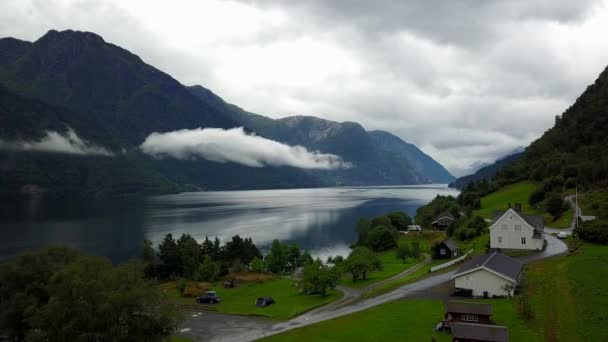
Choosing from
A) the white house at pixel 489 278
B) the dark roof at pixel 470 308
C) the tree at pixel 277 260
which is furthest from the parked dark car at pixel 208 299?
the dark roof at pixel 470 308

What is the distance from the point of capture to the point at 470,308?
36.7 m

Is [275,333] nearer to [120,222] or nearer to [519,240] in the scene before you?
[519,240]

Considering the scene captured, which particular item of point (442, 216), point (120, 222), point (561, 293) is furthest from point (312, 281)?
point (120, 222)

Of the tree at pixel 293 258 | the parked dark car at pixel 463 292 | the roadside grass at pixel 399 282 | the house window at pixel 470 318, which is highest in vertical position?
the house window at pixel 470 318

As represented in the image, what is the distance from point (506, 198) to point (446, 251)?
61.1m

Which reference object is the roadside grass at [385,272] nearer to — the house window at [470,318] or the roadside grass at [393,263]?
the roadside grass at [393,263]

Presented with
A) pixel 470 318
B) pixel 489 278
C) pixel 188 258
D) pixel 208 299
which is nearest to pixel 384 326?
pixel 470 318

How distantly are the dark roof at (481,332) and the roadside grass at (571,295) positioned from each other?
5087mm

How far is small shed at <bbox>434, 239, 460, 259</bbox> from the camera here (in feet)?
243

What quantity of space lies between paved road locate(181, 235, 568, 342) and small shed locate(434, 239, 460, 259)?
17.5m

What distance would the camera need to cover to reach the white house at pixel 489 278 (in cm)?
4572

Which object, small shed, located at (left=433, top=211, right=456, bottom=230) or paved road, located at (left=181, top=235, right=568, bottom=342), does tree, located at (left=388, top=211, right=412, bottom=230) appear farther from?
paved road, located at (left=181, top=235, right=568, bottom=342)

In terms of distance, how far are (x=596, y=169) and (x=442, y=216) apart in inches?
1517

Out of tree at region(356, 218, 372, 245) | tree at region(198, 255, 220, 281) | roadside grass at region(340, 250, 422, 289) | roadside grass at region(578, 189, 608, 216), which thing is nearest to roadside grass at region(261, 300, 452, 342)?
roadside grass at region(340, 250, 422, 289)
